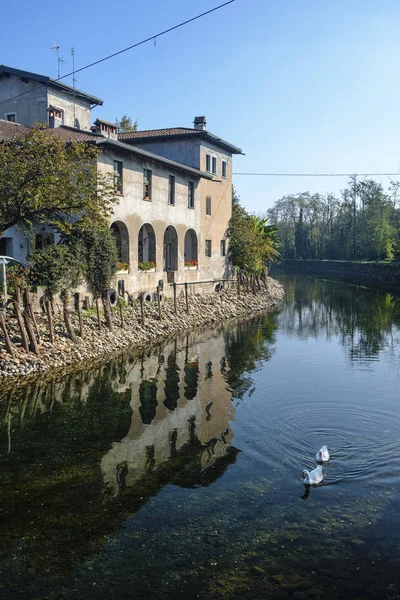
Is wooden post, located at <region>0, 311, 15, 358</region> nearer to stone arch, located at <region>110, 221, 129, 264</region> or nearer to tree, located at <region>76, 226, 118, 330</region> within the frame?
tree, located at <region>76, 226, 118, 330</region>

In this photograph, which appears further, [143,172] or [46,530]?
[143,172]

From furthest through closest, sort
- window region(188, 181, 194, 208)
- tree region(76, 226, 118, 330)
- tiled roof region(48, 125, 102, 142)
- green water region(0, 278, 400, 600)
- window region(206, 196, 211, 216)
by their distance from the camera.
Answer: window region(206, 196, 211, 216), window region(188, 181, 194, 208), tiled roof region(48, 125, 102, 142), tree region(76, 226, 118, 330), green water region(0, 278, 400, 600)

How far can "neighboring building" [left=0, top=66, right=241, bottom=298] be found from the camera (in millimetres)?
26703

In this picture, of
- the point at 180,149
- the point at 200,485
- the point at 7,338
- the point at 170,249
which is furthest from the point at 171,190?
the point at 200,485

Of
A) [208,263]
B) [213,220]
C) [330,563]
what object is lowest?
[330,563]

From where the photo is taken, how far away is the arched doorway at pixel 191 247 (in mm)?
35906

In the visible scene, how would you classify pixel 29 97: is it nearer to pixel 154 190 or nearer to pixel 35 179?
pixel 154 190

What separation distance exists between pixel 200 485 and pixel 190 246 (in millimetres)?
27142

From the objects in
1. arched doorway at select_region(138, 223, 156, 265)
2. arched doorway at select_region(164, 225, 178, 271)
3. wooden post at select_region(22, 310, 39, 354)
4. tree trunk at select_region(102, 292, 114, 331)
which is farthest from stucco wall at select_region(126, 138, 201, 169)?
wooden post at select_region(22, 310, 39, 354)

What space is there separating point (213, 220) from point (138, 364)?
20.0 meters

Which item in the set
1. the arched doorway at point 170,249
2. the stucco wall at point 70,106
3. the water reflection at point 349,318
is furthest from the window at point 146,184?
the water reflection at point 349,318

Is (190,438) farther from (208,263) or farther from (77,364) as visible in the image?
(208,263)

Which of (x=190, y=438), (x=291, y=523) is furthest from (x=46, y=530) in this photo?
(x=190, y=438)

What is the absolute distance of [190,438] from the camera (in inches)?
511
